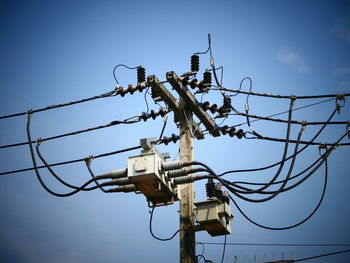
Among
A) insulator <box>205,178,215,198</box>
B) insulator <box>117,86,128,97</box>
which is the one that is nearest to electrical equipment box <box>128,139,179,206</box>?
insulator <box>205,178,215,198</box>

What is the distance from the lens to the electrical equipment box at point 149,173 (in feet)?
34.2

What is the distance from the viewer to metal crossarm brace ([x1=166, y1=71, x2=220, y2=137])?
12109 mm

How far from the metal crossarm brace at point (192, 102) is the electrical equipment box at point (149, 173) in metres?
1.92

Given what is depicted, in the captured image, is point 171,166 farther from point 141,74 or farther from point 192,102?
point 141,74

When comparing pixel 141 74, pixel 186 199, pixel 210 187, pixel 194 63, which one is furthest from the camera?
pixel 141 74

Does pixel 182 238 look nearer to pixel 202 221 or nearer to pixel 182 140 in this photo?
pixel 202 221

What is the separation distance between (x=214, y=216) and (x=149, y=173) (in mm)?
1698

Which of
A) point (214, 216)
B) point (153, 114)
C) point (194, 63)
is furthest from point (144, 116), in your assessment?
point (214, 216)

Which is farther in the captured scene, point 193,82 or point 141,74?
point 141,74

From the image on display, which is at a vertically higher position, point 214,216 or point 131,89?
point 131,89

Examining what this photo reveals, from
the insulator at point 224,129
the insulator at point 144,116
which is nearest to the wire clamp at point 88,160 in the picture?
the insulator at point 144,116

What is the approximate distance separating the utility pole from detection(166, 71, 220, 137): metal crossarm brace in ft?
0.52

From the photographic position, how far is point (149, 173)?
1038 centimetres

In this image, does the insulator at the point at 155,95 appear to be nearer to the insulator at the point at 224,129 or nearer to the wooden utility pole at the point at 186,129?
the wooden utility pole at the point at 186,129
